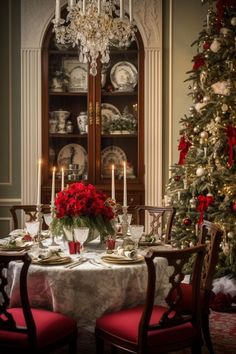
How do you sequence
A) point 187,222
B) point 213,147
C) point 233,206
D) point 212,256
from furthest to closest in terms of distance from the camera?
point 187,222 < point 213,147 < point 233,206 < point 212,256

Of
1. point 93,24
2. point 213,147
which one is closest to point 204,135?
point 213,147

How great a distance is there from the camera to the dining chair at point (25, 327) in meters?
2.31

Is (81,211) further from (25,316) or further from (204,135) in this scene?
(204,135)

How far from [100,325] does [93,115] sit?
9.71 ft

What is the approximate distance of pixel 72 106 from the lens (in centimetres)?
537

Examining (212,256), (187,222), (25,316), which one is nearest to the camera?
(25,316)

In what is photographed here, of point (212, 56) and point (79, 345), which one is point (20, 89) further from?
point (79, 345)

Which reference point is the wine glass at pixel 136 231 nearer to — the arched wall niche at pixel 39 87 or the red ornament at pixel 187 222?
the red ornament at pixel 187 222

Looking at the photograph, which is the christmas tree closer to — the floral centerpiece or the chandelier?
the chandelier

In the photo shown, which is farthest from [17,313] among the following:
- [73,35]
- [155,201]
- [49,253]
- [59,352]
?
[155,201]

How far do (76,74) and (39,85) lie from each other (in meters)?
0.39

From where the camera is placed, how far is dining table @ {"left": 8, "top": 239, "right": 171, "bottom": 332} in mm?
2604

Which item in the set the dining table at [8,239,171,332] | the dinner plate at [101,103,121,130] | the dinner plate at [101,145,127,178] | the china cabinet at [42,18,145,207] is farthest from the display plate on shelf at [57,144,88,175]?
the dining table at [8,239,171,332]

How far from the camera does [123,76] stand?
17.5 feet
